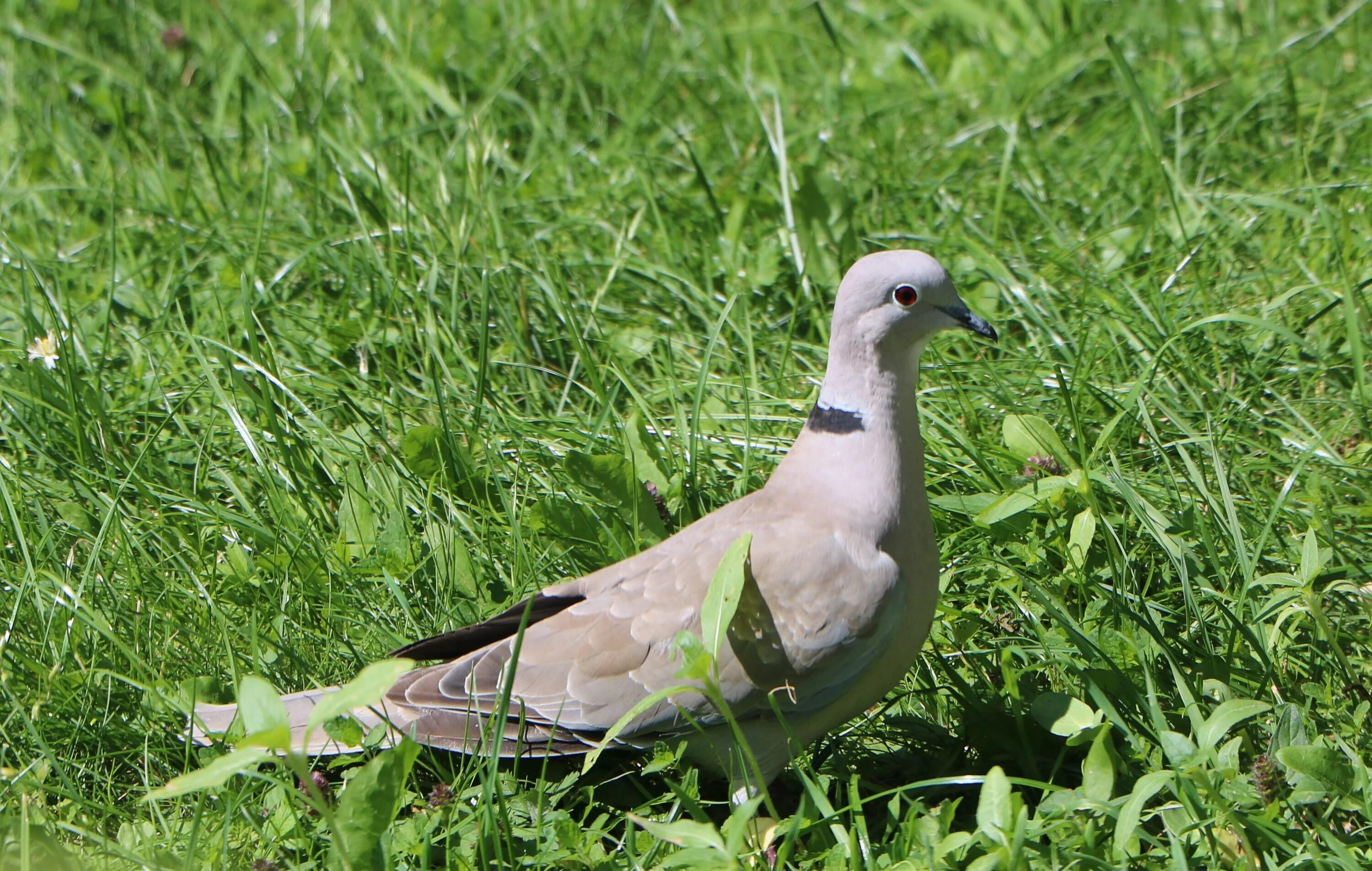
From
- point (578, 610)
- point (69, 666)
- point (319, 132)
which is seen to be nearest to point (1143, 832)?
point (578, 610)

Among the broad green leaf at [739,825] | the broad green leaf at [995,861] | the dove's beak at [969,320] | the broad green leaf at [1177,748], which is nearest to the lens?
the broad green leaf at [739,825]

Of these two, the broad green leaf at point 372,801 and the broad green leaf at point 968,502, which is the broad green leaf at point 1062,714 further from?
the broad green leaf at point 372,801

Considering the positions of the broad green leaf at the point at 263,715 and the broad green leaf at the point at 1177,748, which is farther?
the broad green leaf at the point at 1177,748

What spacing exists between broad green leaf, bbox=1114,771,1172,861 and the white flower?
2900mm

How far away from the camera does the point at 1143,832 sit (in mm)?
2307

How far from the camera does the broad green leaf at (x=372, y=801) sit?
7.02ft

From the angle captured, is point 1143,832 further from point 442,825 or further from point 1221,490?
point 442,825

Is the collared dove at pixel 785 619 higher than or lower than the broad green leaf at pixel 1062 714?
higher

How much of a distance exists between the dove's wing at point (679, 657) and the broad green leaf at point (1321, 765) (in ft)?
2.41

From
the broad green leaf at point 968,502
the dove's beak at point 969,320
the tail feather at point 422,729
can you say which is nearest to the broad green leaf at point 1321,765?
the broad green leaf at point 968,502

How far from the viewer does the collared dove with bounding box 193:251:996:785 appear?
254 cm

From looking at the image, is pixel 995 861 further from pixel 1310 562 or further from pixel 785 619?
pixel 1310 562

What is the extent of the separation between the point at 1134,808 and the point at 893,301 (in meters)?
1.04

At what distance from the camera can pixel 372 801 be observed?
2.15 metres
